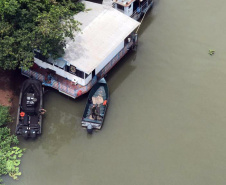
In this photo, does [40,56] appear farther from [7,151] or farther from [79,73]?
[7,151]

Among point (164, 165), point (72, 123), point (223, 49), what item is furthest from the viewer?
point (223, 49)

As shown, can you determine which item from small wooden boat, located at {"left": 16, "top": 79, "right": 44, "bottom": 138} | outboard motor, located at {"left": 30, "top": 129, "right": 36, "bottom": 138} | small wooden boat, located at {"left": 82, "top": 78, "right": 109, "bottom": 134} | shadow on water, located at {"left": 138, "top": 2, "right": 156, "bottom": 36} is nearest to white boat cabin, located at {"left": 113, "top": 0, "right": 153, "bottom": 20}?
shadow on water, located at {"left": 138, "top": 2, "right": 156, "bottom": 36}

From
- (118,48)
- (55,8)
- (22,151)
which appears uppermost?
(55,8)

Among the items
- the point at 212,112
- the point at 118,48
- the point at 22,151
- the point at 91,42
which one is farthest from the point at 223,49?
the point at 22,151

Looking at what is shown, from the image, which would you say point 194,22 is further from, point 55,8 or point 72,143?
point 72,143

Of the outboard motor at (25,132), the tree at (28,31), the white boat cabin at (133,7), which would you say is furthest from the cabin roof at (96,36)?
the outboard motor at (25,132)

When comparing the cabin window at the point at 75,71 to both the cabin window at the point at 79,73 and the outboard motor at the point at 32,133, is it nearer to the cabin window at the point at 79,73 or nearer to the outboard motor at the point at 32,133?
the cabin window at the point at 79,73

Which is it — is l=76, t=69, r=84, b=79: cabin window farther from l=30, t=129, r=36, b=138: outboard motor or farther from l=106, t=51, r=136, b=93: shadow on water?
l=30, t=129, r=36, b=138: outboard motor
